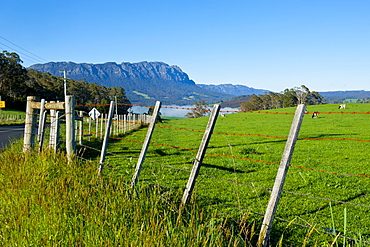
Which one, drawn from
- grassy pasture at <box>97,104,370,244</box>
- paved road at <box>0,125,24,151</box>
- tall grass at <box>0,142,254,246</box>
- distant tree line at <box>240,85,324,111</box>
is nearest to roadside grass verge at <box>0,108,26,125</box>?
paved road at <box>0,125,24,151</box>

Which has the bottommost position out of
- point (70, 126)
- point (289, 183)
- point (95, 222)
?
point (289, 183)

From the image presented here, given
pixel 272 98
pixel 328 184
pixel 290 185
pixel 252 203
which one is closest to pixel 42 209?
pixel 252 203

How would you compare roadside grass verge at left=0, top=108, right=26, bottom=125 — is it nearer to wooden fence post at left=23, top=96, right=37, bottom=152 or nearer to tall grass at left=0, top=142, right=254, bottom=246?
wooden fence post at left=23, top=96, right=37, bottom=152

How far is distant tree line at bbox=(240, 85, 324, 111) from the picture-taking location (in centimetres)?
10894

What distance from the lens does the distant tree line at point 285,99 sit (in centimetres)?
10894

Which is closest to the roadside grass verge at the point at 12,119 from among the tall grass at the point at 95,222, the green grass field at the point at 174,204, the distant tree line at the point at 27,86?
the distant tree line at the point at 27,86

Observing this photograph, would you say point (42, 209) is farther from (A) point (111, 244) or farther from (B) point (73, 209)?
(A) point (111, 244)

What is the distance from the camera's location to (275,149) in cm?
1452

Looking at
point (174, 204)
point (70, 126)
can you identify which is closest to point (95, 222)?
point (174, 204)

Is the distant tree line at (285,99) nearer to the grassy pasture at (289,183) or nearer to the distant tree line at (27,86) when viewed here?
the distant tree line at (27,86)

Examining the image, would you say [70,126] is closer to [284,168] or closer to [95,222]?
[95,222]

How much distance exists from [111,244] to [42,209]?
1.46 metres

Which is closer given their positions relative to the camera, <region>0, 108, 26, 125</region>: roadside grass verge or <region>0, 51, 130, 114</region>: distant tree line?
<region>0, 108, 26, 125</region>: roadside grass verge

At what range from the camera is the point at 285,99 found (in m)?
110
